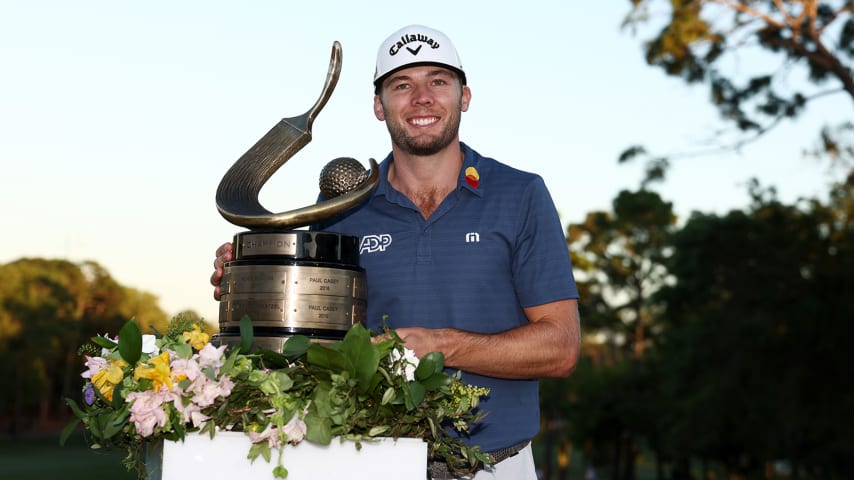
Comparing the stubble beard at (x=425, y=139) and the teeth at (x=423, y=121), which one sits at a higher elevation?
the teeth at (x=423, y=121)

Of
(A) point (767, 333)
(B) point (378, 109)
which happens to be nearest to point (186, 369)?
(B) point (378, 109)

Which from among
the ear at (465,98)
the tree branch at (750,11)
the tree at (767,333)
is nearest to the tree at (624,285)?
the tree at (767,333)

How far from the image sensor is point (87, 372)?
3.30 metres

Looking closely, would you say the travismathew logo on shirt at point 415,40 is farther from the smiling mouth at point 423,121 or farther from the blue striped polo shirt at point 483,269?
the blue striped polo shirt at point 483,269

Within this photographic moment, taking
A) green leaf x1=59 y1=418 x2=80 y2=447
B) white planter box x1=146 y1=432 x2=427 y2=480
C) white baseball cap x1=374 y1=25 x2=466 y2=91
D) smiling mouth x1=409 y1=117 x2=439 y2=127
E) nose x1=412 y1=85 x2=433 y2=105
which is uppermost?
white baseball cap x1=374 y1=25 x2=466 y2=91

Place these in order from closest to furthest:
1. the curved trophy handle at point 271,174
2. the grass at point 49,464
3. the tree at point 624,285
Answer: the curved trophy handle at point 271,174 < the grass at point 49,464 < the tree at point 624,285

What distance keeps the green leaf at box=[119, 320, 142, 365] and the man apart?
1.07 m

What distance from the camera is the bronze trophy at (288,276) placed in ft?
12.0

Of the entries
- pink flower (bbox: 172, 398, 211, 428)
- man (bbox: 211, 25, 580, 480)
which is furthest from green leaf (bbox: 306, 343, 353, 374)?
man (bbox: 211, 25, 580, 480)

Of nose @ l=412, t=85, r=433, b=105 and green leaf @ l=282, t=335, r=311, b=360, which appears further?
nose @ l=412, t=85, r=433, b=105

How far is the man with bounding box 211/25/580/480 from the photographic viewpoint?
444cm

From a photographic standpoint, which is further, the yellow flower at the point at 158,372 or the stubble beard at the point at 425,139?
the stubble beard at the point at 425,139

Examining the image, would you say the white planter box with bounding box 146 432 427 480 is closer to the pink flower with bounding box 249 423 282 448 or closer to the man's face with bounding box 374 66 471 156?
the pink flower with bounding box 249 423 282 448

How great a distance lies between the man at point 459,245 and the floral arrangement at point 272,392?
3.51 ft
